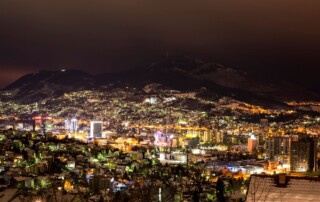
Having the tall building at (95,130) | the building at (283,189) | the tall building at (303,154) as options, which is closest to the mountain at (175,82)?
the tall building at (95,130)

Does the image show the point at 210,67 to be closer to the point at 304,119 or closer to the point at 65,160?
the point at 304,119

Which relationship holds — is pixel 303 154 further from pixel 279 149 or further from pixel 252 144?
pixel 252 144

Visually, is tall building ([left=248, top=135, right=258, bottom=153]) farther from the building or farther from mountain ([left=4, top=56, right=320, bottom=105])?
the building

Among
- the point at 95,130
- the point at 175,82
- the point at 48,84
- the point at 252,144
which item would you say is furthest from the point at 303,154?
the point at 48,84

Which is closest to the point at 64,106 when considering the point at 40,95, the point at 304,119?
the point at 40,95

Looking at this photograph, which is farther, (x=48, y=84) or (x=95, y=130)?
(x=48, y=84)

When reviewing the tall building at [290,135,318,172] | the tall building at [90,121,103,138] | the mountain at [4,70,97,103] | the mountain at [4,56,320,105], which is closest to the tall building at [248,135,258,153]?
the tall building at [290,135,318,172]

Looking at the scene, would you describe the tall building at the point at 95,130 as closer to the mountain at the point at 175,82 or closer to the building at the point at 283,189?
the mountain at the point at 175,82
